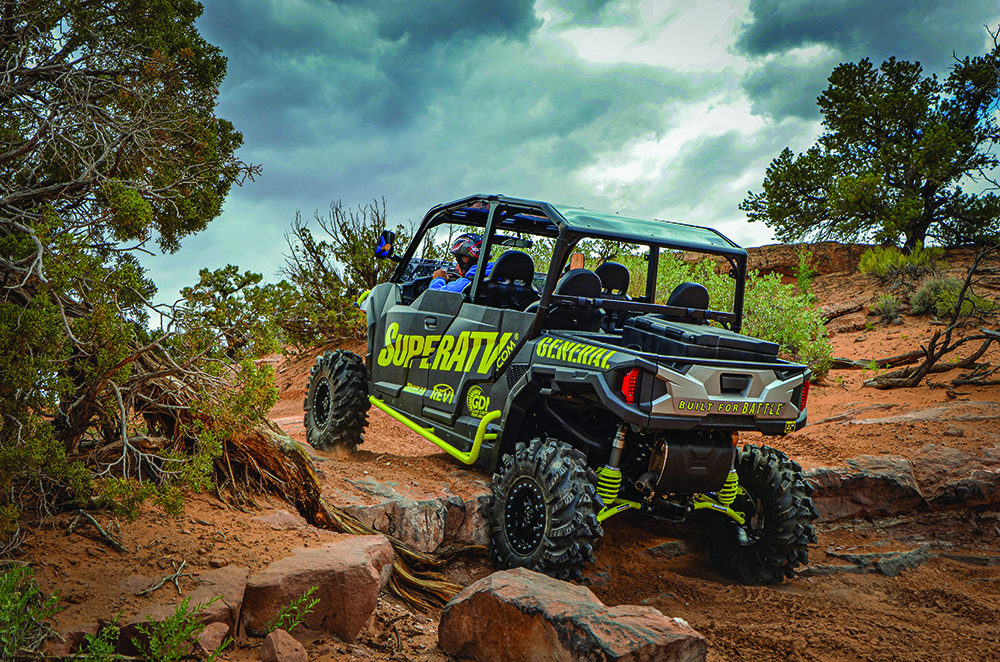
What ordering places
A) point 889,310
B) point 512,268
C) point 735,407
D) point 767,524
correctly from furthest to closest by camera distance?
point 889,310, point 512,268, point 767,524, point 735,407

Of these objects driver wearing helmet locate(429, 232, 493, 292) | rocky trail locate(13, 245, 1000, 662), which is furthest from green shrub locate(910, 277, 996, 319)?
driver wearing helmet locate(429, 232, 493, 292)

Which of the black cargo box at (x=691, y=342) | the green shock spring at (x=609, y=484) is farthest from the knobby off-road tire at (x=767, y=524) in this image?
the green shock spring at (x=609, y=484)

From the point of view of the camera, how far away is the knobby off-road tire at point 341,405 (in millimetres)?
7238

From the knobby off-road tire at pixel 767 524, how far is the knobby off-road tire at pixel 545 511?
61.8 inches

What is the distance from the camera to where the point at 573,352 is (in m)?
4.50

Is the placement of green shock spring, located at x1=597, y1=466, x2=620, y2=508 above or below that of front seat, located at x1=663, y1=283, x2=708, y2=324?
below

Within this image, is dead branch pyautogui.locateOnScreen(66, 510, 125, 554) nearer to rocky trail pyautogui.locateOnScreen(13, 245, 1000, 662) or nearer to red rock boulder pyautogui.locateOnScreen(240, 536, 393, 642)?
rocky trail pyautogui.locateOnScreen(13, 245, 1000, 662)

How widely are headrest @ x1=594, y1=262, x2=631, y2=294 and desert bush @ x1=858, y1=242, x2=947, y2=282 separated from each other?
15.6 metres

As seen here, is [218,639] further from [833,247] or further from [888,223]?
[833,247]

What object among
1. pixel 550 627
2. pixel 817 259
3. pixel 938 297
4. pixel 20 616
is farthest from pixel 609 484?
pixel 817 259

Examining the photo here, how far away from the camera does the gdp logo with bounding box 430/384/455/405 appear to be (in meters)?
5.83

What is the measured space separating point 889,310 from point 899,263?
288 cm

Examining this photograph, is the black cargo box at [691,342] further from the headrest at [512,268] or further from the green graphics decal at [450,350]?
the headrest at [512,268]

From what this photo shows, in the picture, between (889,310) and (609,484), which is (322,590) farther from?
(889,310)
